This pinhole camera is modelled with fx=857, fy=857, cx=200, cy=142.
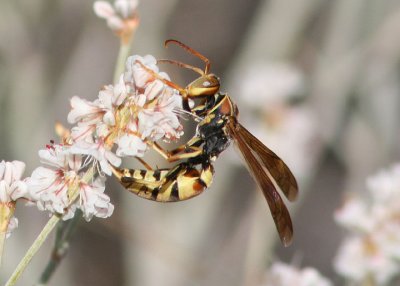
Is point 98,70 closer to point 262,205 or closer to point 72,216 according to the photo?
point 262,205

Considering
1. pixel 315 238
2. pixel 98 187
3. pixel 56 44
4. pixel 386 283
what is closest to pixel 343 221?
pixel 386 283

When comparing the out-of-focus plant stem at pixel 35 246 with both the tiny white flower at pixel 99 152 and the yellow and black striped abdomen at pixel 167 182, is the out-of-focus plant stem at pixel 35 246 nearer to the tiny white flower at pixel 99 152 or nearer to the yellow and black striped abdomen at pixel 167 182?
the tiny white flower at pixel 99 152

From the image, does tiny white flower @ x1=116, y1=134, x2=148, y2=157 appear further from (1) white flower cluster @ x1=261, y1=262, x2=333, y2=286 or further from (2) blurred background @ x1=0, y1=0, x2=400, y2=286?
(2) blurred background @ x1=0, y1=0, x2=400, y2=286

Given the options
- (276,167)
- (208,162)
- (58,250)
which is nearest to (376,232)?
(276,167)

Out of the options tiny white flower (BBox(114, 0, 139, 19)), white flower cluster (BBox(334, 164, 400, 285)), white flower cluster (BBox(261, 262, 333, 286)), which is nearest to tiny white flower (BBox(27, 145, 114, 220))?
tiny white flower (BBox(114, 0, 139, 19))

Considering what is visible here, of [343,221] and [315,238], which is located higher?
[343,221]

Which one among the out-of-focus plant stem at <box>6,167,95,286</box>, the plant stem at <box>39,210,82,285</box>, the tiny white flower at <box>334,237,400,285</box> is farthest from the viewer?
the tiny white flower at <box>334,237,400,285</box>

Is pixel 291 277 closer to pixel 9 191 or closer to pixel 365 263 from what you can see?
pixel 365 263
